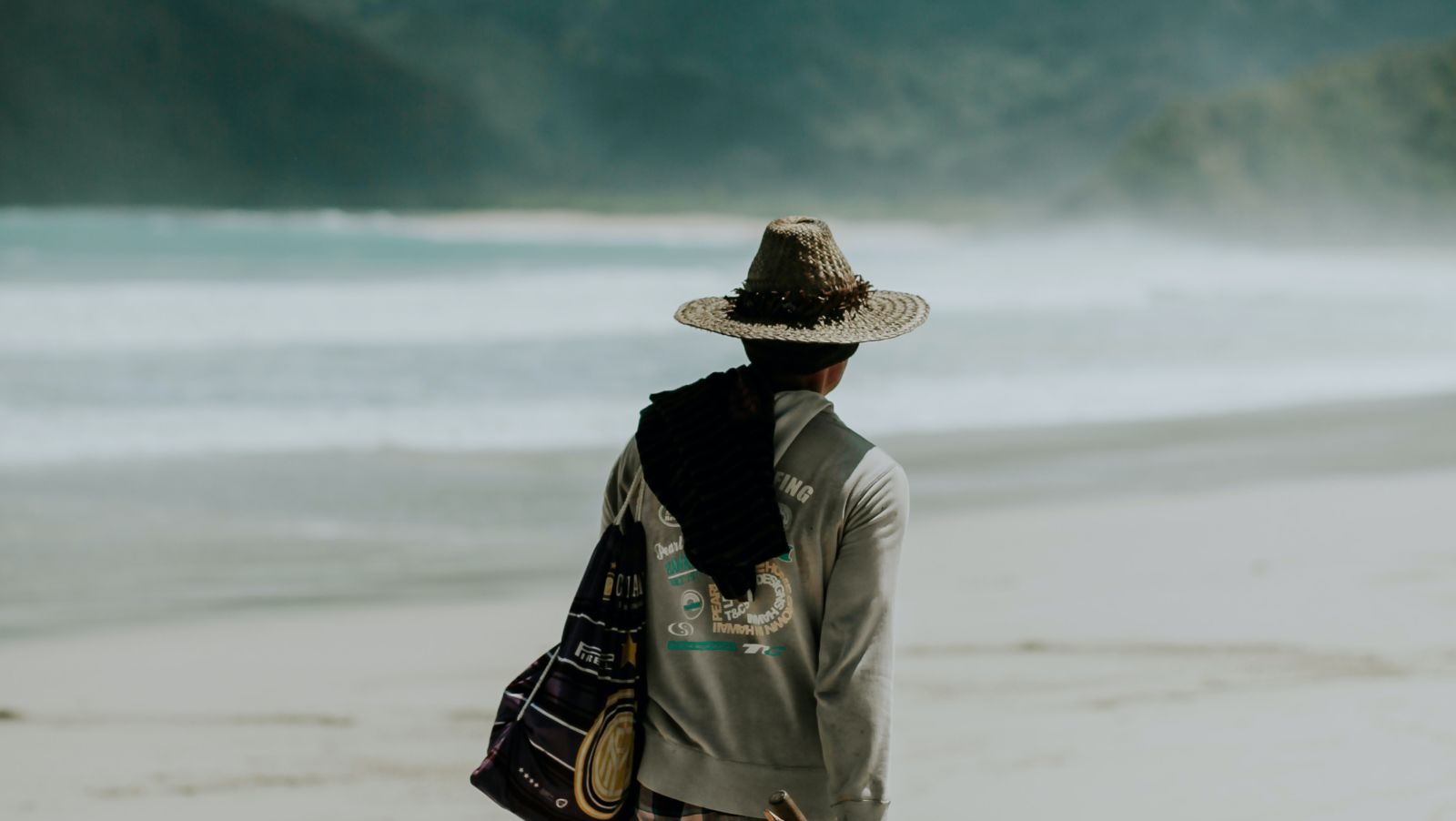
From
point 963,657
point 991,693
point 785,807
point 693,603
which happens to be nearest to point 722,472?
Result: point 693,603

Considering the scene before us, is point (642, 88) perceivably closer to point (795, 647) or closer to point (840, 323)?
point (840, 323)

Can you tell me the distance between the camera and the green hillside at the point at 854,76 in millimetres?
90875

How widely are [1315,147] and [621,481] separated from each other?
243ft

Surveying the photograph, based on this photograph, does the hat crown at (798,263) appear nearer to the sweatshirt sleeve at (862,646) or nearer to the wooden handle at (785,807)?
the sweatshirt sleeve at (862,646)

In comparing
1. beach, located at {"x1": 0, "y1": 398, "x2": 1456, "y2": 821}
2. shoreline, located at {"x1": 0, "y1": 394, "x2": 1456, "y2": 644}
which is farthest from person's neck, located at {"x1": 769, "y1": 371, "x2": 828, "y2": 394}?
shoreline, located at {"x1": 0, "y1": 394, "x2": 1456, "y2": 644}

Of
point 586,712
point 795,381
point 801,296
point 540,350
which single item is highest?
point 540,350

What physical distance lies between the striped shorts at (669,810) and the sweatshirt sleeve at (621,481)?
14.4 inches

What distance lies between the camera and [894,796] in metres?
3.70

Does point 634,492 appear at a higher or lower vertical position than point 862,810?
higher

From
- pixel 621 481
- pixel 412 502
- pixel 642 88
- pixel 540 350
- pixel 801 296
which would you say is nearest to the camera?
pixel 801 296

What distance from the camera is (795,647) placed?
1832mm

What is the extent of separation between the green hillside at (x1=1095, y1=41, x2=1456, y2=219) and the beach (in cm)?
5856

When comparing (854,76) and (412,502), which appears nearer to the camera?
(412,502)

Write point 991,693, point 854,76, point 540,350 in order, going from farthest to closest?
point 854,76 < point 540,350 < point 991,693
